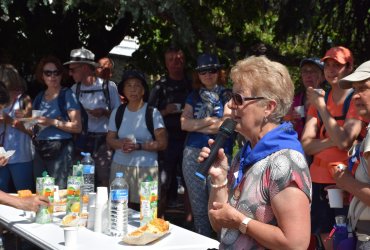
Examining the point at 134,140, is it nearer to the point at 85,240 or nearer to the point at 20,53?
the point at 85,240

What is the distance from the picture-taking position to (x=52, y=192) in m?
4.95

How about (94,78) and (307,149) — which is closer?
(307,149)

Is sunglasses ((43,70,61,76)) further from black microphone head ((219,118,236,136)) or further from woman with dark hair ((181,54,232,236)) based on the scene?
black microphone head ((219,118,236,136))

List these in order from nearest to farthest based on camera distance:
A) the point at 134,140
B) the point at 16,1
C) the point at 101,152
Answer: the point at 134,140 → the point at 101,152 → the point at 16,1

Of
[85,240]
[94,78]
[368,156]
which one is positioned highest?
[94,78]

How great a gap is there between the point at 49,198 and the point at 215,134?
175 cm

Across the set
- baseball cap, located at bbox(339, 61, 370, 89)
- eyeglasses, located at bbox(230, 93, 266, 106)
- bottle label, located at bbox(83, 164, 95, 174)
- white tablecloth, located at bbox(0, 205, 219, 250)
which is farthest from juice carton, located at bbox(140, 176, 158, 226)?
eyeglasses, located at bbox(230, 93, 266, 106)

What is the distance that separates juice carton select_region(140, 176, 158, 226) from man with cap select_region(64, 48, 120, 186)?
2375 millimetres

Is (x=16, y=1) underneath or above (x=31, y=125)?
above

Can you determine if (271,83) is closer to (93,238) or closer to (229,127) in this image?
(229,127)

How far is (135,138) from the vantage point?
607 centimetres

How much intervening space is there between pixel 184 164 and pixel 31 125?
1.49 m

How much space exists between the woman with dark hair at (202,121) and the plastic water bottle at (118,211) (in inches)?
70.4

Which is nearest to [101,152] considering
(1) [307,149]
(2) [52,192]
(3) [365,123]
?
(2) [52,192]
